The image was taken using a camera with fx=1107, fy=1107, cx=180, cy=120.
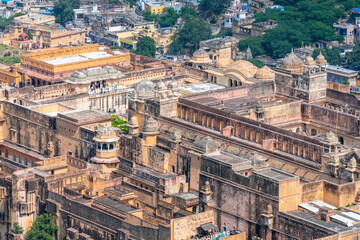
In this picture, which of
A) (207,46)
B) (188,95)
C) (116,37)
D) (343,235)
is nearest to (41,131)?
(188,95)

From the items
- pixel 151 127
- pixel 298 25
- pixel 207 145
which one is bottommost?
pixel 298 25

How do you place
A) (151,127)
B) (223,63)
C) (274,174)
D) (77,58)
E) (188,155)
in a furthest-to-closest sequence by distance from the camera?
(77,58), (223,63), (151,127), (188,155), (274,174)

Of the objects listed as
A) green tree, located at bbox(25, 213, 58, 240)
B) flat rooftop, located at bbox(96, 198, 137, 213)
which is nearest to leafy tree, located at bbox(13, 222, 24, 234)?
green tree, located at bbox(25, 213, 58, 240)

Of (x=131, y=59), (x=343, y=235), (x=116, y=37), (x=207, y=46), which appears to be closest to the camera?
(x=343, y=235)

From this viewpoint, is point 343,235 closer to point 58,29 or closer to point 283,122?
point 283,122

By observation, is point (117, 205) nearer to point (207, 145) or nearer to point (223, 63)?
point (207, 145)

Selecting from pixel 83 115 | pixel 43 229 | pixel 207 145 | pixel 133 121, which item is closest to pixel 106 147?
pixel 133 121

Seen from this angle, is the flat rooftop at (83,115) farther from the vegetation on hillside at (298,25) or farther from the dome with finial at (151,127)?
the vegetation on hillside at (298,25)
